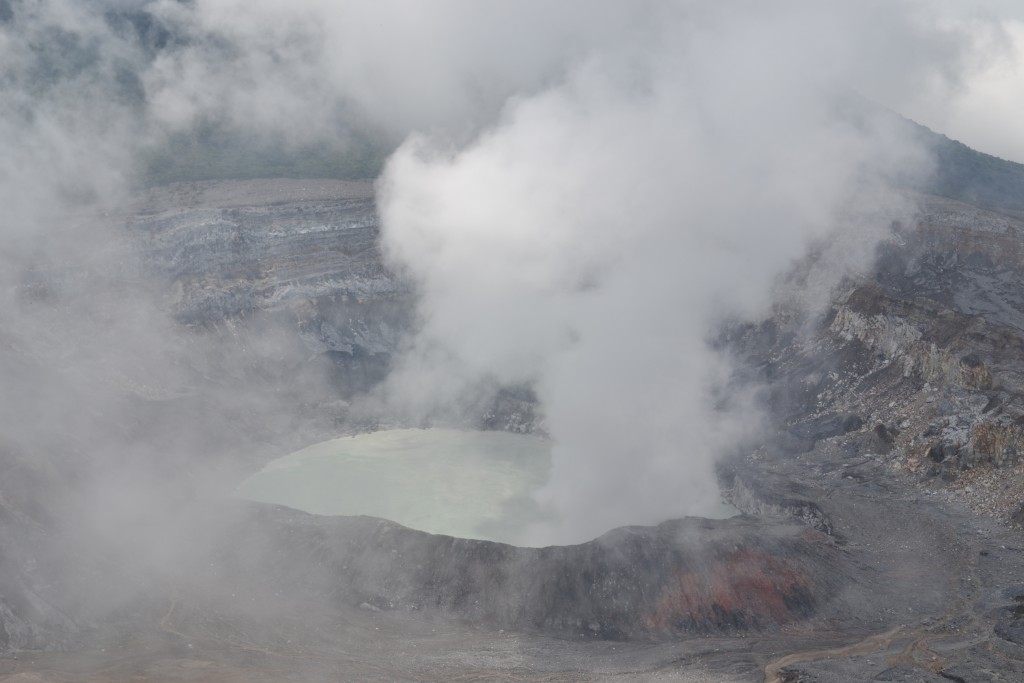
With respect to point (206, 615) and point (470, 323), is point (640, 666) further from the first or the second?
point (470, 323)

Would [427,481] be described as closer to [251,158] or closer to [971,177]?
[251,158]

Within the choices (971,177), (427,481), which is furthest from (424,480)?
(971,177)

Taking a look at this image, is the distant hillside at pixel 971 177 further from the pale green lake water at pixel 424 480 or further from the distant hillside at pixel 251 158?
the distant hillside at pixel 251 158

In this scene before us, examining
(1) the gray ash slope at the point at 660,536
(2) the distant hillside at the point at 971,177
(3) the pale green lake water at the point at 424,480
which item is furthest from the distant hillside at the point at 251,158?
(2) the distant hillside at the point at 971,177

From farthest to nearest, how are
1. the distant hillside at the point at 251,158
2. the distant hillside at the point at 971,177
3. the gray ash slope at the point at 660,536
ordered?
the distant hillside at the point at 971,177 < the distant hillside at the point at 251,158 < the gray ash slope at the point at 660,536

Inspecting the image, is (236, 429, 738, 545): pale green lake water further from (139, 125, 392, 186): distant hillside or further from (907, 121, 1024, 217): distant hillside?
(907, 121, 1024, 217): distant hillside

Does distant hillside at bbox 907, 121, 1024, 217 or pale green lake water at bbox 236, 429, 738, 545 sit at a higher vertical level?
distant hillside at bbox 907, 121, 1024, 217

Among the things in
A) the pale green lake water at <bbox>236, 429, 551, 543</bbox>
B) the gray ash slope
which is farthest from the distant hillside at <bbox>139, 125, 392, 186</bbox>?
the pale green lake water at <bbox>236, 429, 551, 543</bbox>

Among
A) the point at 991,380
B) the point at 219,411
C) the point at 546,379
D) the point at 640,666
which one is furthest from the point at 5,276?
the point at 991,380
